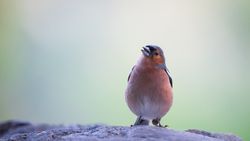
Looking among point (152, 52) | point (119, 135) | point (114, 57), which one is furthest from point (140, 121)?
point (114, 57)

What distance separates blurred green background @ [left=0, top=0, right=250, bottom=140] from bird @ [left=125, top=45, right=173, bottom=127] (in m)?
1.85

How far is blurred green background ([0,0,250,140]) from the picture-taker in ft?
13.9

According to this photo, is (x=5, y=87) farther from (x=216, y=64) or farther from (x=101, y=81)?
(x=216, y=64)

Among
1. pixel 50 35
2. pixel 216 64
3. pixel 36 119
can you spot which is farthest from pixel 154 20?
pixel 36 119

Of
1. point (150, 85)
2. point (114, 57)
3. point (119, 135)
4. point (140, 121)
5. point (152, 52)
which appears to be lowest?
point (119, 135)

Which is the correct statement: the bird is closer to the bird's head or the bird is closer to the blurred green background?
the bird's head

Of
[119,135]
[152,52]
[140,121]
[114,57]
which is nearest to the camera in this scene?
[119,135]

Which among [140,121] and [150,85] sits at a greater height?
[150,85]

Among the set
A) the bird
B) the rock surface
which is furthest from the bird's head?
the rock surface

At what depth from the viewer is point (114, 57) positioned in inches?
178

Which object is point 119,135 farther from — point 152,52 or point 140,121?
point 140,121

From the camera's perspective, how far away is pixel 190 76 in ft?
14.2

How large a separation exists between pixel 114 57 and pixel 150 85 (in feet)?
7.77

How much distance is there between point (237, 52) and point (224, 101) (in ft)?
1.40
